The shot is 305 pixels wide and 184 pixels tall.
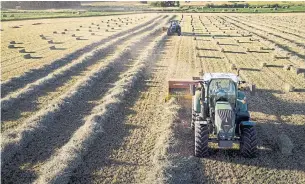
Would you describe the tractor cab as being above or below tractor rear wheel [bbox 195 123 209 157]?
above

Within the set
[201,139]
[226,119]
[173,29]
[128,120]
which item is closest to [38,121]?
[128,120]

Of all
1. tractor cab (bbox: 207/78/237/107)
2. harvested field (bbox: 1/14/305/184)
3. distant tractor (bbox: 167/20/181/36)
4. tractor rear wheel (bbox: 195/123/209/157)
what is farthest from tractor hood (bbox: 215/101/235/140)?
distant tractor (bbox: 167/20/181/36)

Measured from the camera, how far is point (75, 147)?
10039mm

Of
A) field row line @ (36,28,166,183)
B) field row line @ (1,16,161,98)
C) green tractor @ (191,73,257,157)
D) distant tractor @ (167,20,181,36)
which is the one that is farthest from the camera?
distant tractor @ (167,20,181,36)

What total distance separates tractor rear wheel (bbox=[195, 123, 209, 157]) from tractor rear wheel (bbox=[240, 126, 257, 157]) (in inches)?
38.1

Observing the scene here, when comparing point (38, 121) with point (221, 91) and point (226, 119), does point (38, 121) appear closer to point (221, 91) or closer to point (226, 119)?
point (221, 91)

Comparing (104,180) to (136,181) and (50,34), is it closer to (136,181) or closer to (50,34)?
(136,181)

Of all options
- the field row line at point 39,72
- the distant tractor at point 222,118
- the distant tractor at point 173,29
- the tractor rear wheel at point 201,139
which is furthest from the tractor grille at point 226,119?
the distant tractor at point 173,29

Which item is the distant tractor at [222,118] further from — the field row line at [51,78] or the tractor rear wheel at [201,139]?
the field row line at [51,78]

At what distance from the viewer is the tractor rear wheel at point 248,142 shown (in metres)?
9.18

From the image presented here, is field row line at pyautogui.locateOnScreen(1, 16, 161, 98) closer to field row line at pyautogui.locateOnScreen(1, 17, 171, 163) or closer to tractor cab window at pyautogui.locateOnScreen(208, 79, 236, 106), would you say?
field row line at pyautogui.locateOnScreen(1, 17, 171, 163)

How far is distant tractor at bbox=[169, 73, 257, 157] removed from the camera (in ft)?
29.9

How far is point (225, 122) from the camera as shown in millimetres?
9062

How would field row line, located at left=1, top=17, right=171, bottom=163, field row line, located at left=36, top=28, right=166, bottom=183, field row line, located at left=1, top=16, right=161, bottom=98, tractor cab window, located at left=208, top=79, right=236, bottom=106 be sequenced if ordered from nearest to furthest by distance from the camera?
field row line, located at left=36, top=28, right=166, bottom=183 < tractor cab window, located at left=208, top=79, right=236, bottom=106 < field row line, located at left=1, top=17, right=171, bottom=163 < field row line, located at left=1, top=16, right=161, bottom=98
